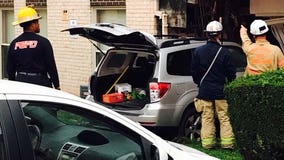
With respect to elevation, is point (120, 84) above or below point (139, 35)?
below

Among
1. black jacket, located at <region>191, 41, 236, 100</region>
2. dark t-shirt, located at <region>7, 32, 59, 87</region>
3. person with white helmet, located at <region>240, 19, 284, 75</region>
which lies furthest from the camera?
black jacket, located at <region>191, 41, 236, 100</region>

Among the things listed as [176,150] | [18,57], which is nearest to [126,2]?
[18,57]

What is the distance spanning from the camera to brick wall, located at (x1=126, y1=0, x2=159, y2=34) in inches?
467

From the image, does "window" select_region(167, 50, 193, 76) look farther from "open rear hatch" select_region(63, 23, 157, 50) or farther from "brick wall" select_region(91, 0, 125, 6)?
"brick wall" select_region(91, 0, 125, 6)

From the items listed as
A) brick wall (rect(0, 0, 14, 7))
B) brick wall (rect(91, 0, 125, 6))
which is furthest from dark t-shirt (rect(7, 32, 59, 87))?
brick wall (rect(0, 0, 14, 7))

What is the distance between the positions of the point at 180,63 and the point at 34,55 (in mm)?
2385

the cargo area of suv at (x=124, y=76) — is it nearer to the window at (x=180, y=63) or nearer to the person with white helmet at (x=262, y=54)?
the window at (x=180, y=63)

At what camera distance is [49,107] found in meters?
3.65

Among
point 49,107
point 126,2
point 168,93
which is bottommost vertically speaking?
point 168,93

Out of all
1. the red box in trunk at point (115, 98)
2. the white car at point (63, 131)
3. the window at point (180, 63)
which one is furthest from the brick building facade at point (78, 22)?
the white car at point (63, 131)

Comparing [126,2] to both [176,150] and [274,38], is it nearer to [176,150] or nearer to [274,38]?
[274,38]

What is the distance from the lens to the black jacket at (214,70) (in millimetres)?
8039

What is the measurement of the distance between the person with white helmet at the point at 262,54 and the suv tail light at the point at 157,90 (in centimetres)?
123

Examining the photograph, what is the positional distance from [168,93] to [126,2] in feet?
14.1
